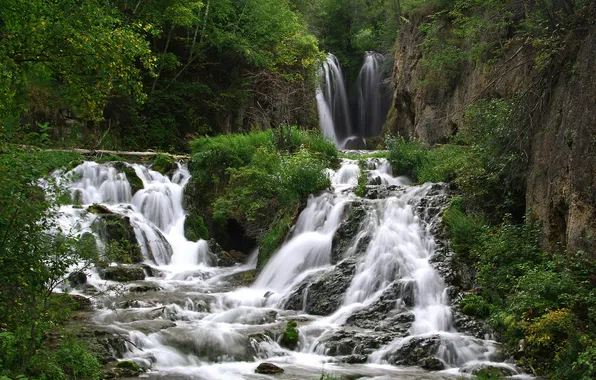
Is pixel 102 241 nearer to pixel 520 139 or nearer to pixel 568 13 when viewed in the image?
pixel 520 139

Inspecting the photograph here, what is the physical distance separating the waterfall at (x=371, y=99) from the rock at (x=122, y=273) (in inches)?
832

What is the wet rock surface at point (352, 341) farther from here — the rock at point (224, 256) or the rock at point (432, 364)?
the rock at point (224, 256)

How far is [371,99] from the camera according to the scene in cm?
3294

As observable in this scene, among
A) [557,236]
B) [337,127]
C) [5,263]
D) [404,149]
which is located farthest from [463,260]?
[337,127]

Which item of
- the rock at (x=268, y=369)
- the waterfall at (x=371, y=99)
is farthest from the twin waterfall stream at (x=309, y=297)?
the waterfall at (x=371, y=99)

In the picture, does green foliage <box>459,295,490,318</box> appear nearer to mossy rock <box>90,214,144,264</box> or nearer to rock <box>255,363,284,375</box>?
rock <box>255,363,284,375</box>

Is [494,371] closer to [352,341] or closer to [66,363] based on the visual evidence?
[352,341]

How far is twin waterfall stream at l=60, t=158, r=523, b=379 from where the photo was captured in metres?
8.12

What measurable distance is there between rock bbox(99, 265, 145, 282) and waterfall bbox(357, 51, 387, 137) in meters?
21.1

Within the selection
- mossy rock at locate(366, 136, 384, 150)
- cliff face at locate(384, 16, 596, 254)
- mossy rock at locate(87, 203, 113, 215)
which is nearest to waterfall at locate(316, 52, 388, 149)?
mossy rock at locate(366, 136, 384, 150)

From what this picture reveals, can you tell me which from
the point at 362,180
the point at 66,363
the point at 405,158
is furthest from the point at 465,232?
the point at 66,363

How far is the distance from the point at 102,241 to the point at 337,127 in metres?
20.1

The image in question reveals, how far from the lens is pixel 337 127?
3181 centimetres

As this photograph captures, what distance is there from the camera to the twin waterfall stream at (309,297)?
320 inches
